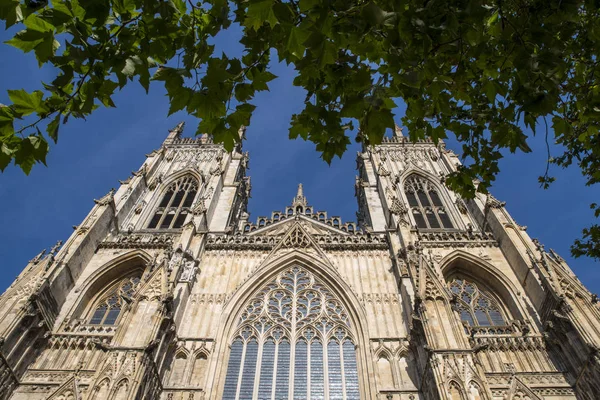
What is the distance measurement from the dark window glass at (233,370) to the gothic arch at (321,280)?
0.20 m

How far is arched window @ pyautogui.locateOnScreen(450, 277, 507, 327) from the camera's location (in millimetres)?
14414

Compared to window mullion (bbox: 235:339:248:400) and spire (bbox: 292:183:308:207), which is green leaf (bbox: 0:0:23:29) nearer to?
window mullion (bbox: 235:339:248:400)

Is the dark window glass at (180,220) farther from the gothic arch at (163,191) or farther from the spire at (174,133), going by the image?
the spire at (174,133)

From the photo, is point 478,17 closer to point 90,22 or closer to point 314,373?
point 90,22

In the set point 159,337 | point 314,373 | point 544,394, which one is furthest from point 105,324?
point 544,394

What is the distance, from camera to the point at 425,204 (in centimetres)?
2242

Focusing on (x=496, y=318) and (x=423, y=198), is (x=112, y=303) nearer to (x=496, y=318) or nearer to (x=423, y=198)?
(x=496, y=318)

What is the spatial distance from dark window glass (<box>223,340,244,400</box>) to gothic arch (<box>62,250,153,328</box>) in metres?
5.75

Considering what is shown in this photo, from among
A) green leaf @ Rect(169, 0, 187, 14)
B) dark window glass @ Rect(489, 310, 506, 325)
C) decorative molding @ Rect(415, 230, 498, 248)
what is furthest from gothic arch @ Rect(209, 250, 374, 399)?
green leaf @ Rect(169, 0, 187, 14)

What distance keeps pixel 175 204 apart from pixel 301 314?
12.1m

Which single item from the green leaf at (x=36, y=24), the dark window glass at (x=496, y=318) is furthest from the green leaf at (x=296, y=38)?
the dark window glass at (x=496, y=318)

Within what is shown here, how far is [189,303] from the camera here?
47.0 feet

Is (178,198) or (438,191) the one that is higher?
(438,191)

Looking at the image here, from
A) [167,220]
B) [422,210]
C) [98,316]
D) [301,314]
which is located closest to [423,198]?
[422,210]
